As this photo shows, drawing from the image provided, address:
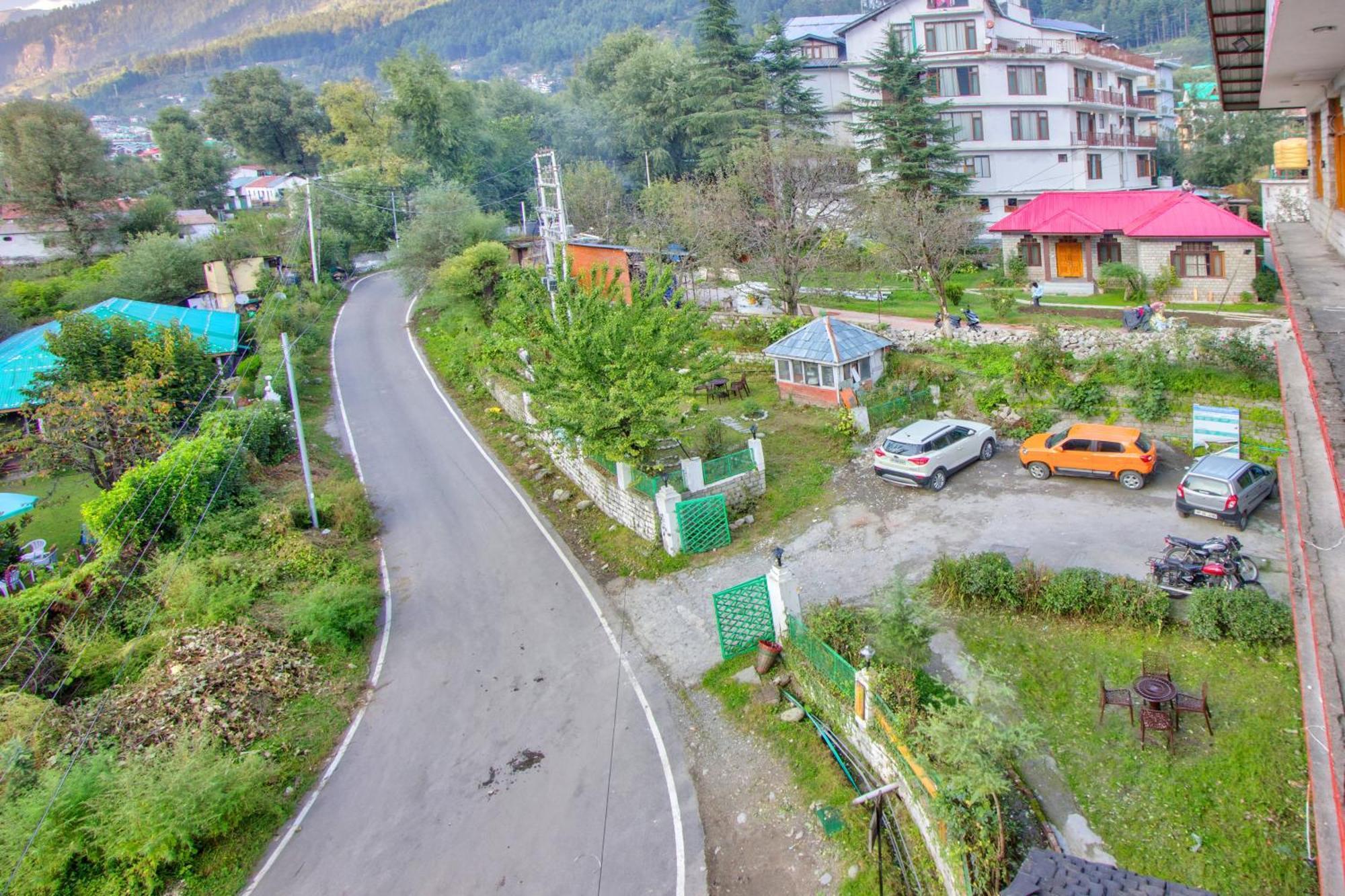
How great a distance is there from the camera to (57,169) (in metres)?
43.6

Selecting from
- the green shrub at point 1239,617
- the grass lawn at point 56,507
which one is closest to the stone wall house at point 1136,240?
the green shrub at point 1239,617

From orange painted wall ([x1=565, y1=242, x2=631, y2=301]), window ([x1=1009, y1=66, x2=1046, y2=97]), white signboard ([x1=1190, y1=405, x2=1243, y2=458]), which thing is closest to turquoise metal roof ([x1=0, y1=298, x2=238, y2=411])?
orange painted wall ([x1=565, y1=242, x2=631, y2=301])

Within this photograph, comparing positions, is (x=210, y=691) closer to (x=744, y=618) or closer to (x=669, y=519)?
(x=669, y=519)

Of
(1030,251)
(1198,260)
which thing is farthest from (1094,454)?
(1030,251)

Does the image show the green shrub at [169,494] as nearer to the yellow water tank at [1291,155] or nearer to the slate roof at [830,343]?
the slate roof at [830,343]

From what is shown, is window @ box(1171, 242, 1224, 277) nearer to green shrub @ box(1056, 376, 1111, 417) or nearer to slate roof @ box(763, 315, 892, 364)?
green shrub @ box(1056, 376, 1111, 417)

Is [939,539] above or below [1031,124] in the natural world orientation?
below

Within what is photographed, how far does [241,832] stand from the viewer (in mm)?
11008

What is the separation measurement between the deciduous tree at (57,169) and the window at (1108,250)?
53585 millimetres

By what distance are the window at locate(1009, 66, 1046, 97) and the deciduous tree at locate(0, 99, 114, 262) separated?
171ft

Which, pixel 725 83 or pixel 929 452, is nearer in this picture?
pixel 929 452

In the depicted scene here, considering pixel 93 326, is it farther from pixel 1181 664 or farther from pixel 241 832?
pixel 1181 664

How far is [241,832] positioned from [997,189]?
43.1 m

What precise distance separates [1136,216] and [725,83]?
76.3ft
